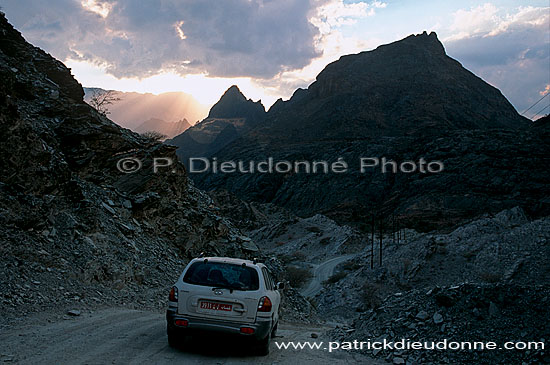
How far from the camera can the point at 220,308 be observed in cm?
686

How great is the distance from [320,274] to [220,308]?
35377mm

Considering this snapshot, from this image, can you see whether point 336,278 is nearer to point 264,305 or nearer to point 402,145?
point 264,305

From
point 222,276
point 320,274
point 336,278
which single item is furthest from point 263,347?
point 320,274

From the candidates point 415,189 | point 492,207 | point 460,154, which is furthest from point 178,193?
point 460,154

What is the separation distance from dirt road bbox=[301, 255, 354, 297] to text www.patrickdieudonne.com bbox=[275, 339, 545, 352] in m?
24.8

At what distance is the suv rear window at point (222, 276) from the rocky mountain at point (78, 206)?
414 centimetres

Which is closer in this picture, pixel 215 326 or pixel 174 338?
pixel 215 326

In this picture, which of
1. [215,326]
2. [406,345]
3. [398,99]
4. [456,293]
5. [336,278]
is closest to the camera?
[215,326]

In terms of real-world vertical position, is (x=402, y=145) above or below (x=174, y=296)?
above

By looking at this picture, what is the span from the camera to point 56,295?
33.7ft

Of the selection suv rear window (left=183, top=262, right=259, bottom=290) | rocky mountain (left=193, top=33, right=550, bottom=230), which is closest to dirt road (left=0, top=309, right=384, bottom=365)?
suv rear window (left=183, top=262, right=259, bottom=290)

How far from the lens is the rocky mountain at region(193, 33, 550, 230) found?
243ft

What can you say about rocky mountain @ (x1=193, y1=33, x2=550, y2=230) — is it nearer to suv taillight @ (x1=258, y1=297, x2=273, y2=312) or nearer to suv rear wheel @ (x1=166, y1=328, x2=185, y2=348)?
suv taillight @ (x1=258, y1=297, x2=273, y2=312)

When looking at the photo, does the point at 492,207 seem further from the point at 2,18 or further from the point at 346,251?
the point at 2,18
